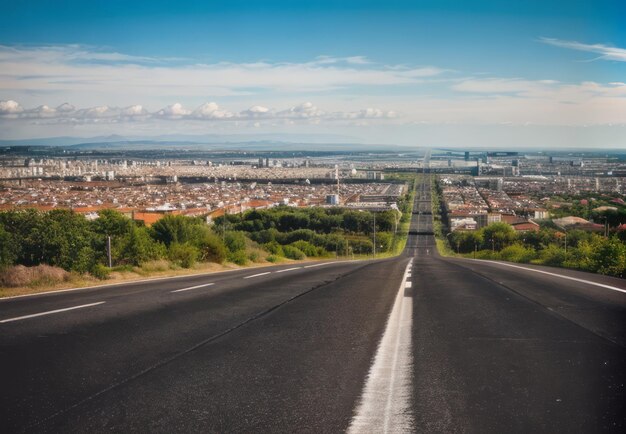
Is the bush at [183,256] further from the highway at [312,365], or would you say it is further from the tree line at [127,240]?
the highway at [312,365]

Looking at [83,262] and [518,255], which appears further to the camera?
[518,255]

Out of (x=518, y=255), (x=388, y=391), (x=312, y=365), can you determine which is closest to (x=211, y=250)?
(x=312, y=365)

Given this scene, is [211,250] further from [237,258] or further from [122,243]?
[122,243]

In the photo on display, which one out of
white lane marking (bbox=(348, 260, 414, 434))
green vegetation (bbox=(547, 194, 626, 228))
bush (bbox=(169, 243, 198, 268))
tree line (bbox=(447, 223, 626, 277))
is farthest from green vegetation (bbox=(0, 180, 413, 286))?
green vegetation (bbox=(547, 194, 626, 228))

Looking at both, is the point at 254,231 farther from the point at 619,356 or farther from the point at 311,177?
the point at 619,356

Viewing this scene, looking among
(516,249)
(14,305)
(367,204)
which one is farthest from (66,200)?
(367,204)
